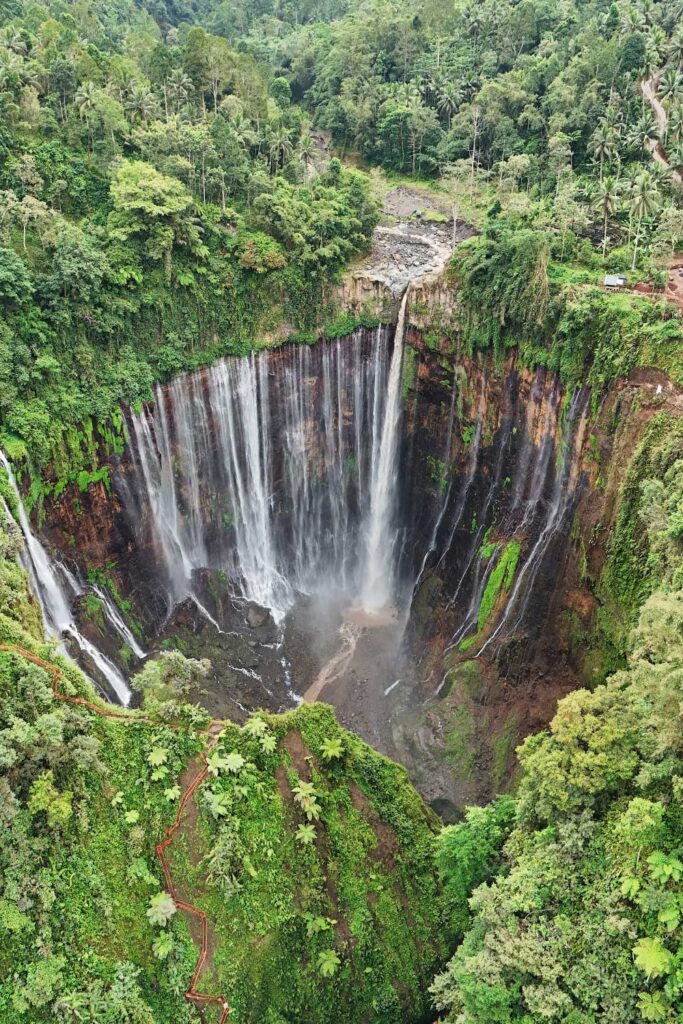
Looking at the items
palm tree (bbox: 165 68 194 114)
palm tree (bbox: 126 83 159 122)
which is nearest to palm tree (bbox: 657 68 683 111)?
palm tree (bbox: 165 68 194 114)

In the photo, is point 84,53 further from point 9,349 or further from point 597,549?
point 597,549

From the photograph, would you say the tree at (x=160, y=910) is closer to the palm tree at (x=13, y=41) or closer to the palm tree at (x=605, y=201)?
the palm tree at (x=605, y=201)

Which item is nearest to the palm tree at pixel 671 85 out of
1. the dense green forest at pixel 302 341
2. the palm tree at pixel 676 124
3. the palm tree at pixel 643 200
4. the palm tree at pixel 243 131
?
the dense green forest at pixel 302 341

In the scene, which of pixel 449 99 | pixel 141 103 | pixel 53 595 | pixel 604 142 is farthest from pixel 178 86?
pixel 53 595

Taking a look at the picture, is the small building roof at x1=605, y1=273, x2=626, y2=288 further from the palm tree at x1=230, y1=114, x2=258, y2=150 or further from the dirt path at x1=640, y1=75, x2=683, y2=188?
the palm tree at x1=230, y1=114, x2=258, y2=150

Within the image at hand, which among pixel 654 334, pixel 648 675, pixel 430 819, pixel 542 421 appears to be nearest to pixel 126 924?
pixel 430 819

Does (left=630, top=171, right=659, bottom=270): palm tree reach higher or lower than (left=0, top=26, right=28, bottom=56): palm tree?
lower
